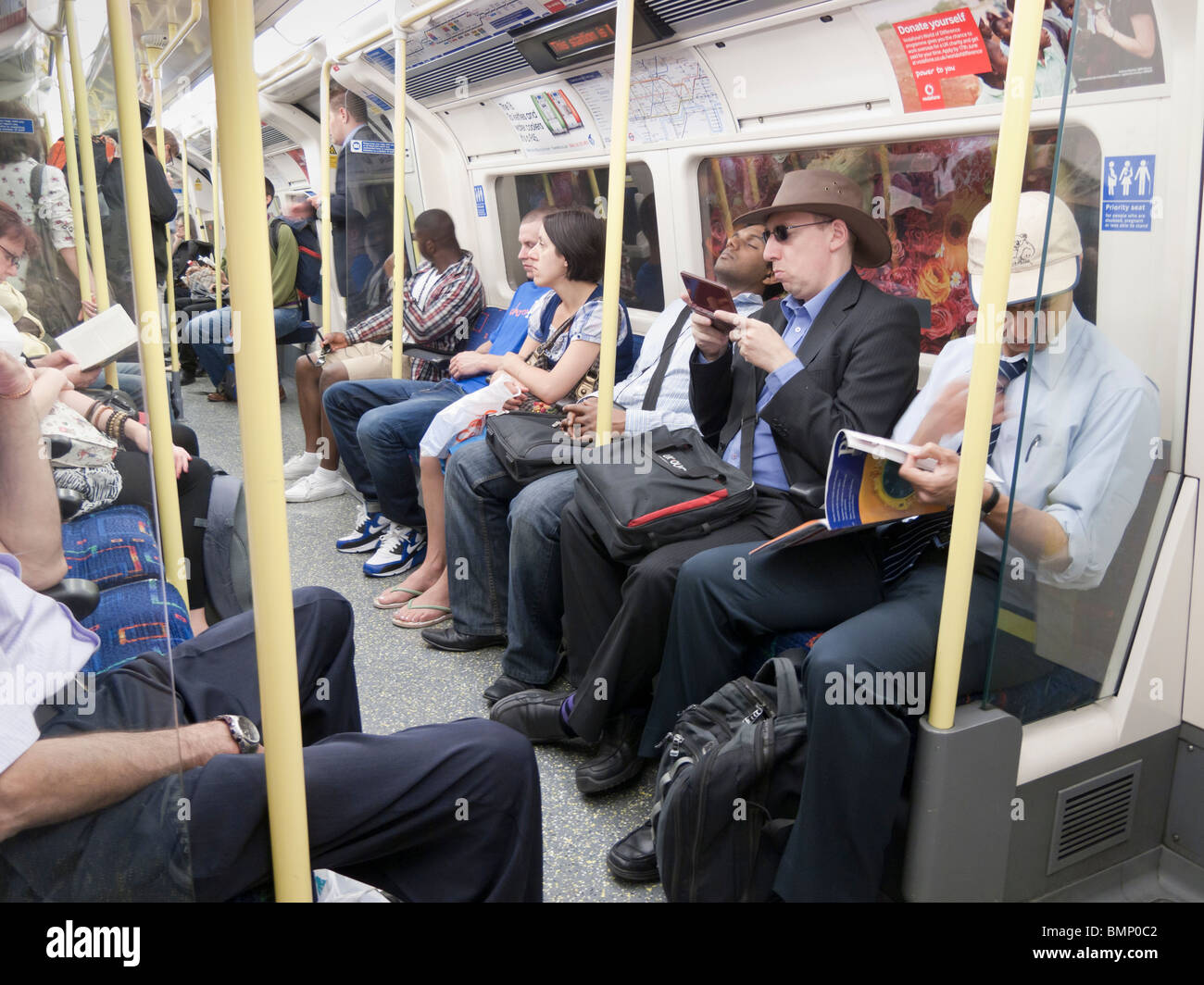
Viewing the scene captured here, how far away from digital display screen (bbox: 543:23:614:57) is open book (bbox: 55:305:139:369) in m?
3.14

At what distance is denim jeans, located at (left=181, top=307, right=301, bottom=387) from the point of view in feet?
20.0

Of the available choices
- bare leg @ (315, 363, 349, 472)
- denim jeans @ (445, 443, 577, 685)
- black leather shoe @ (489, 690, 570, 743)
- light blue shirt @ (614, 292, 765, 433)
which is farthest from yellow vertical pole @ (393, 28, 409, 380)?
black leather shoe @ (489, 690, 570, 743)

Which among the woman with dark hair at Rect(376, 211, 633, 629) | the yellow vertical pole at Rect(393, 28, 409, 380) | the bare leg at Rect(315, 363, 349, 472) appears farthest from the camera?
the bare leg at Rect(315, 363, 349, 472)

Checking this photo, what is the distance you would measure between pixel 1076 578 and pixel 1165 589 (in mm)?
274

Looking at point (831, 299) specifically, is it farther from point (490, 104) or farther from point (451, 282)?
point (490, 104)

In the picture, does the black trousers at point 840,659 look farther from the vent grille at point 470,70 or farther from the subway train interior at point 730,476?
the vent grille at point 470,70

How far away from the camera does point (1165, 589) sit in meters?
2.02

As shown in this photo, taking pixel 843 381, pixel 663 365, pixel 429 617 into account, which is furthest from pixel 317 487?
pixel 843 381

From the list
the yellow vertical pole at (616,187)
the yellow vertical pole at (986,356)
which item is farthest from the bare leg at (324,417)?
the yellow vertical pole at (986,356)

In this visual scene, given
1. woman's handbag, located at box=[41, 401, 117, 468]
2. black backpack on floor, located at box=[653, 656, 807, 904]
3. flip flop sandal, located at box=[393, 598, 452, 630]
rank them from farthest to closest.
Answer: flip flop sandal, located at box=[393, 598, 452, 630] → black backpack on floor, located at box=[653, 656, 807, 904] → woman's handbag, located at box=[41, 401, 117, 468]

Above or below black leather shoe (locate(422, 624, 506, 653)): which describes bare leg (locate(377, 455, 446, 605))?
above

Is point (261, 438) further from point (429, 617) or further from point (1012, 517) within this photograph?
point (429, 617)

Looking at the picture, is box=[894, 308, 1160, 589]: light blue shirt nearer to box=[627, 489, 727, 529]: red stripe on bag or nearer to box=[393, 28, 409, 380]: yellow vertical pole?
box=[627, 489, 727, 529]: red stripe on bag

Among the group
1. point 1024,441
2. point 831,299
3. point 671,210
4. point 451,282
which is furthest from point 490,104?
point 1024,441
